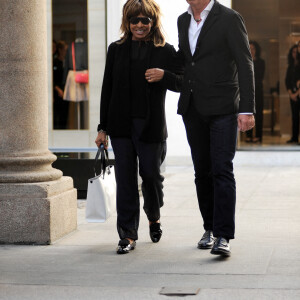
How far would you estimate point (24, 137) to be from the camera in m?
6.96

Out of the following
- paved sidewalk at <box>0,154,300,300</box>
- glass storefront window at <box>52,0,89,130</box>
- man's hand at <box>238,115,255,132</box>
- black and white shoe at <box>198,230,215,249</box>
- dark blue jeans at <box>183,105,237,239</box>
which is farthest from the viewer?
glass storefront window at <box>52,0,89,130</box>

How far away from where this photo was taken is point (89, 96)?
51.4 feet

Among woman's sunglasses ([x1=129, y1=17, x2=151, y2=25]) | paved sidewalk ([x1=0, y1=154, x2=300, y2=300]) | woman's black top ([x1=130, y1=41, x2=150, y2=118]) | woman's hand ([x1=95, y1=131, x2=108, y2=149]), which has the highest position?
woman's sunglasses ([x1=129, y1=17, x2=151, y2=25])

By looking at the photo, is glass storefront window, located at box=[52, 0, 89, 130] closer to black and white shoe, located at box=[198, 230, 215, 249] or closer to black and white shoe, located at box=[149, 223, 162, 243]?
black and white shoe, located at box=[149, 223, 162, 243]

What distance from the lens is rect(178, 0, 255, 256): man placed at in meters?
6.07

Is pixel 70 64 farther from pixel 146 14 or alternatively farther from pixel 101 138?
pixel 146 14

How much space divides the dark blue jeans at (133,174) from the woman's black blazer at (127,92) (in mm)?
71

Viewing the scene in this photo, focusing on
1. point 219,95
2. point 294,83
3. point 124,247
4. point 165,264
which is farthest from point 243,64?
point 294,83

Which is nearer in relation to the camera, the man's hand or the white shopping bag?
the man's hand

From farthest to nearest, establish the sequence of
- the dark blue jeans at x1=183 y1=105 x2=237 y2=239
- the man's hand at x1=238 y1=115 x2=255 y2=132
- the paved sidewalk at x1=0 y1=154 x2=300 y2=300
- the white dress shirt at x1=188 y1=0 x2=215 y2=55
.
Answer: the white dress shirt at x1=188 y1=0 x2=215 y2=55, the dark blue jeans at x1=183 y1=105 x2=237 y2=239, the man's hand at x1=238 y1=115 x2=255 y2=132, the paved sidewalk at x1=0 y1=154 x2=300 y2=300

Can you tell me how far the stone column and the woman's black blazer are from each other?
0.76m

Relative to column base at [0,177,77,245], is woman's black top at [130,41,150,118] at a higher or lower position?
higher

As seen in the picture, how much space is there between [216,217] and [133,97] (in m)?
1.08

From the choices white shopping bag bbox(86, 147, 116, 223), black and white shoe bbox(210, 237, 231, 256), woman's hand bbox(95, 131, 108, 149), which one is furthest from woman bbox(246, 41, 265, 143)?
black and white shoe bbox(210, 237, 231, 256)
